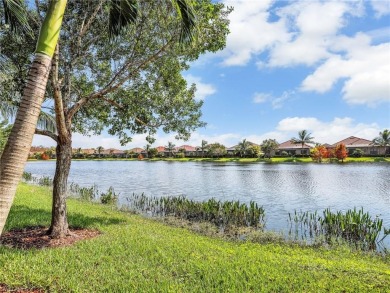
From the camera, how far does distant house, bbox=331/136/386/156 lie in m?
89.7

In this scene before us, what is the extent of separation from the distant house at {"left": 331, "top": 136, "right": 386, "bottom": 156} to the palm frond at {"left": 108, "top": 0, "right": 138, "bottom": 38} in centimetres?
9409

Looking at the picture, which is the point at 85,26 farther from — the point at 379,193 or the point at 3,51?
the point at 379,193

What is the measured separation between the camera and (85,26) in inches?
388

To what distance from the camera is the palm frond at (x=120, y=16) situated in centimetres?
886

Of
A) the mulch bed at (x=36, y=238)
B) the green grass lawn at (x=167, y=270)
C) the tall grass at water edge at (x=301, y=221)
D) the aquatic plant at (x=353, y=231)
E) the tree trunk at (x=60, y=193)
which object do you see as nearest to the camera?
the green grass lawn at (x=167, y=270)

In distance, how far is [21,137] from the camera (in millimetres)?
3906

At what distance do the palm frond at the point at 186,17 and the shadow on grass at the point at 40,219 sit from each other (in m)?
7.89

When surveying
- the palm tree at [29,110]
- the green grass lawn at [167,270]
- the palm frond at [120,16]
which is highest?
the palm frond at [120,16]

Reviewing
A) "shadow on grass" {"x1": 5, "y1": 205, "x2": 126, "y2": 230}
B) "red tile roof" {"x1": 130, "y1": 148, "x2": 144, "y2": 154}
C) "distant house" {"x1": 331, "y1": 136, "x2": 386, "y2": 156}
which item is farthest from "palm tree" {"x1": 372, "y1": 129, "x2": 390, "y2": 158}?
"red tile roof" {"x1": 130, "y1": 148, "x2": 144, "y2": 154}

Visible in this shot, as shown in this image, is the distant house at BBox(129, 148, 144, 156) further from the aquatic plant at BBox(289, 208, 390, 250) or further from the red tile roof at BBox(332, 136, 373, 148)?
the aquatic plant at BBox(289, 208, 390, 250)

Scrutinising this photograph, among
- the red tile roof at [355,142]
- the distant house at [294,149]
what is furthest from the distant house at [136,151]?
the red tile roof at [355,142]

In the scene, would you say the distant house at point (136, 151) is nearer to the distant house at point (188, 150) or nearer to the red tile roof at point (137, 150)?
the red tile roof at point (137, 150)

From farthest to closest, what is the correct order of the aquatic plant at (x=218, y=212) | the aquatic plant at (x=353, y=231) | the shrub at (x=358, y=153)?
the shrub at (x=358, y=153) < the aquatic plant at (x=218, y=212) < the aquatic plant at (x=353, y=231)

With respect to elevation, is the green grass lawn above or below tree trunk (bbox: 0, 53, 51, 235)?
below
